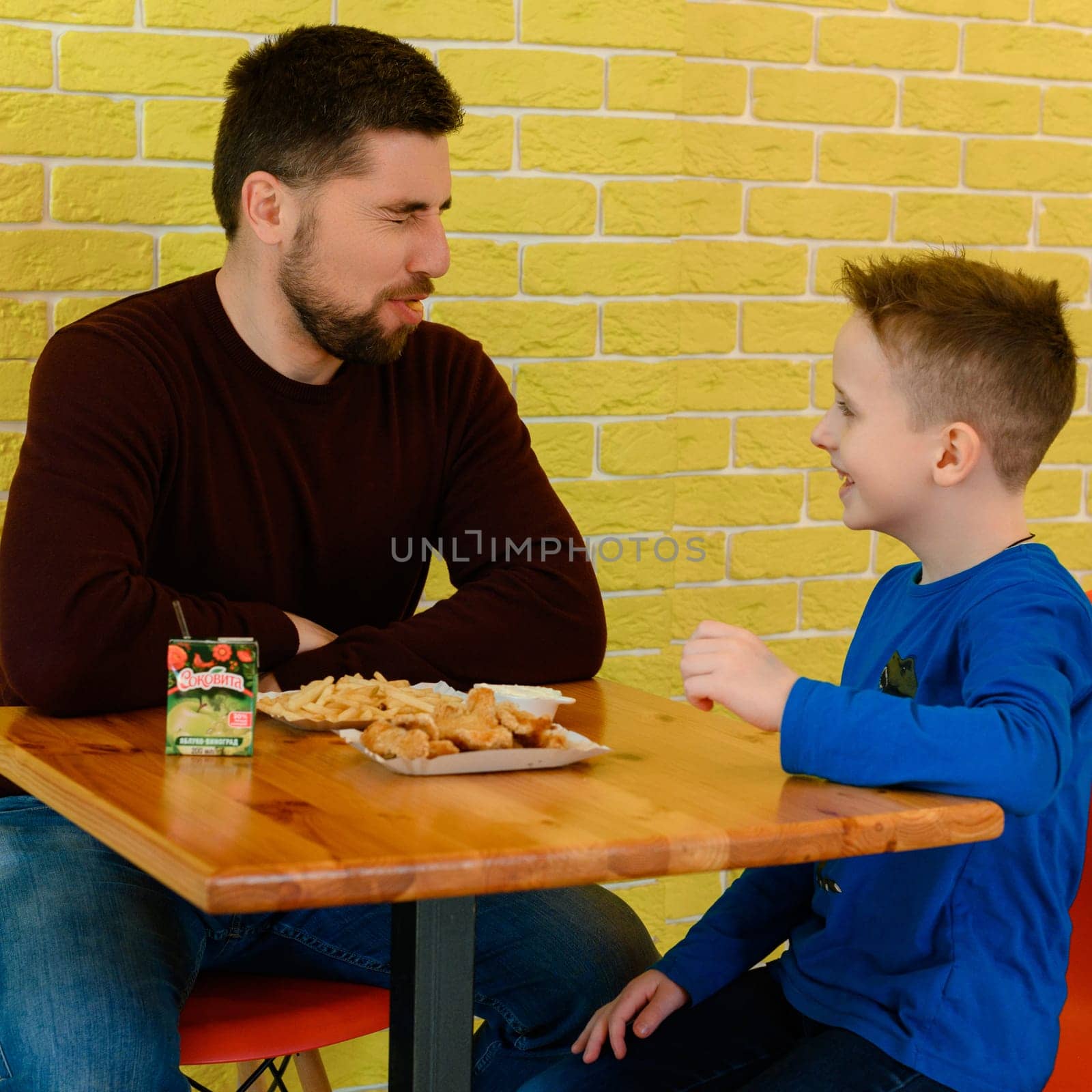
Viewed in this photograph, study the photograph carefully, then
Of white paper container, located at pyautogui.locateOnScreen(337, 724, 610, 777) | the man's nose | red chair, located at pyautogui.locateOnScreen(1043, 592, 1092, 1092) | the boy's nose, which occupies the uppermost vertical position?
the man's nose

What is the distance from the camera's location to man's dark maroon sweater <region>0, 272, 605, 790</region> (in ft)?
4.81

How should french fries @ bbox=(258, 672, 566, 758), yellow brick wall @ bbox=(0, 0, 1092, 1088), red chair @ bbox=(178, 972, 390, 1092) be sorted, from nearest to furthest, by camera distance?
1. french fries @ bbox=(258, 672, 566, 758)
2. red chair @ bbox=(178, 972, 390, 1092)
3. yellow brick wall @ bbox=(0, 0, 1092, 1088)

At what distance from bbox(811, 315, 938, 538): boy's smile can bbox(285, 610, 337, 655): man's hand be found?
56 cm

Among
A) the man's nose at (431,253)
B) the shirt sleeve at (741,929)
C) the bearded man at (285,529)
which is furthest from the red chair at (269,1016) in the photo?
the man's nose at (431,253)

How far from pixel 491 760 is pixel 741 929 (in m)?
0.41

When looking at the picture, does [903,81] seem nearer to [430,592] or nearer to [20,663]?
[430,592]

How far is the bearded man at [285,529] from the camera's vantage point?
4.55 feet

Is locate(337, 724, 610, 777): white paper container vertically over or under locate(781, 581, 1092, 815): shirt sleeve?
under

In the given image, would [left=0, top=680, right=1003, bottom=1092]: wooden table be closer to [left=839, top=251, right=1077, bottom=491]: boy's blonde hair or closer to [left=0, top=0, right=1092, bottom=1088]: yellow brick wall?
[left=839, top=251, right=1077, bottom=491]: boy's blonde hair

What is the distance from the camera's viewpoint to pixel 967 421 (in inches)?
53.0

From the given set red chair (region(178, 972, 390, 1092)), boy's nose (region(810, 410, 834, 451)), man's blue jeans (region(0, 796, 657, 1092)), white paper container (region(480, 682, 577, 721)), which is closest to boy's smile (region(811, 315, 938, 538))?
boy's nose (region(810, 410, 834, 451))

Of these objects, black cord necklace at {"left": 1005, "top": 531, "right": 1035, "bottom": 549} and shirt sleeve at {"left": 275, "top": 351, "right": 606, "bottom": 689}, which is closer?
black cord necklace at {"left": 1005, "top": 531, "right": 1035, "bottom": 549}

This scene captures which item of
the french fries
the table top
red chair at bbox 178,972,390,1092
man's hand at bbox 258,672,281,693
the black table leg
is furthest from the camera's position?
man's hand at bbox 258,672,281,693

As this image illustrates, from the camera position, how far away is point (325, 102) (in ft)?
5.86
